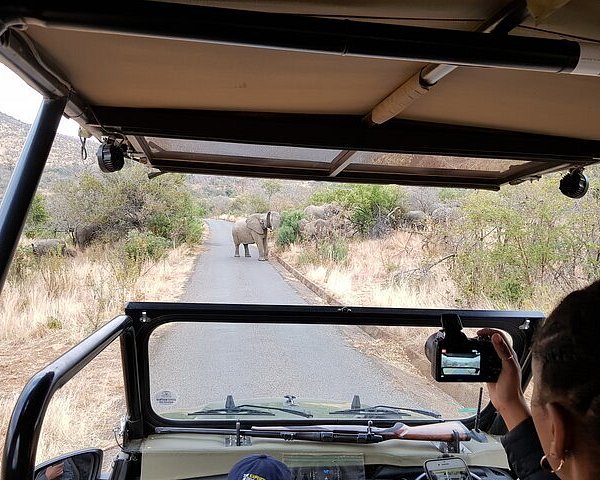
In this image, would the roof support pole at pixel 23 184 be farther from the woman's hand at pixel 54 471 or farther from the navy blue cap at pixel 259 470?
the navy blue cap at pixel 259 470

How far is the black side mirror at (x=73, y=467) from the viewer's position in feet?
4.90

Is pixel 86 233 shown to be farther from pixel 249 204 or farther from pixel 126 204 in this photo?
pixel 249 204

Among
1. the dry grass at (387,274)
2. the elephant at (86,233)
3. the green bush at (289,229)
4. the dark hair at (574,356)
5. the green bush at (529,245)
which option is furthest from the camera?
the green bush at (289,229)

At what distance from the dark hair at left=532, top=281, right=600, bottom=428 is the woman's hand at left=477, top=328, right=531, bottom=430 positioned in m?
0.69

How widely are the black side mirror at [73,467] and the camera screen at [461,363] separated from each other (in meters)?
1.26

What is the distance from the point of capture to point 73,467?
1.78 m

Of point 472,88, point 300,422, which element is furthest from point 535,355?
point 300,422

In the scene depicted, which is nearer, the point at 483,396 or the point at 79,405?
the point at 483,396

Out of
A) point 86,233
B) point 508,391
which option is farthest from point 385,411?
point 86,233

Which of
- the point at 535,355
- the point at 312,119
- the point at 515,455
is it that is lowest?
the point at 515,455

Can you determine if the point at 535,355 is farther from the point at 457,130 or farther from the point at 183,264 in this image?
the point at 183,264

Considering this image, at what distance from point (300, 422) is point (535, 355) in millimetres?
1855

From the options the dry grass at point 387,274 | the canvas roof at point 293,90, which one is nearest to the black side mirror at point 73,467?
the canvas roof at point 293,90

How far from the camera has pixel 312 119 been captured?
80.3 inches
